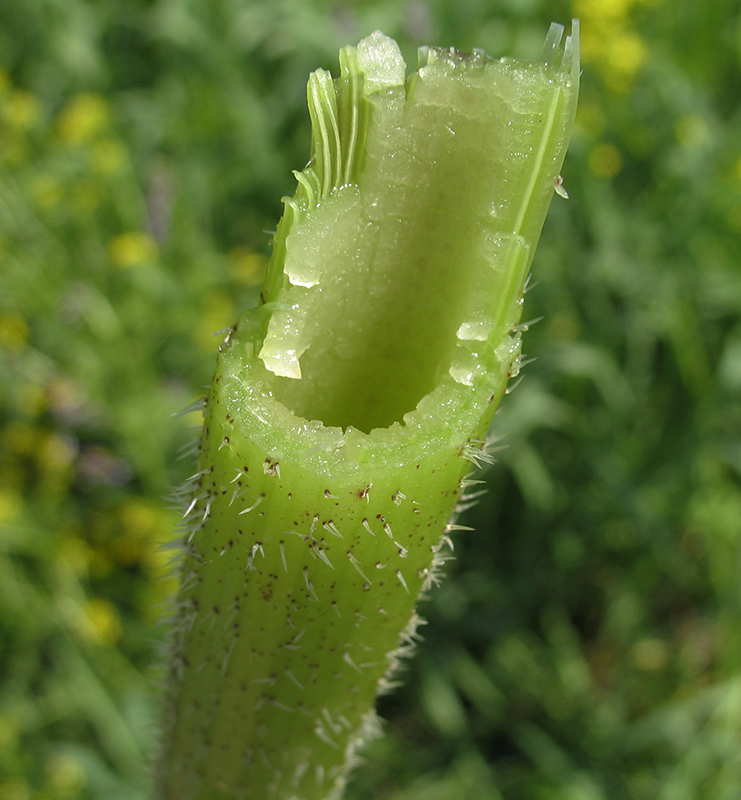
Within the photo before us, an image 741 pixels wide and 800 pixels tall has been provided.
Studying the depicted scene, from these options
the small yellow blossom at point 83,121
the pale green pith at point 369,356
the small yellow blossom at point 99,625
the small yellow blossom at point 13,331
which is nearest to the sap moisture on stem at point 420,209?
the pale green pith at point 369,356

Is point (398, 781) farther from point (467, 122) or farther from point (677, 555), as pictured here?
point (467, 122)

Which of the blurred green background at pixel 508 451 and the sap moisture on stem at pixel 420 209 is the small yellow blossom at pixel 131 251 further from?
the sap moisture on stem at pixel 420 209

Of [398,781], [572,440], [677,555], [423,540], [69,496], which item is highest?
[423,540]

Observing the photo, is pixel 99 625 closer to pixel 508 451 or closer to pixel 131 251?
pixel 131 251

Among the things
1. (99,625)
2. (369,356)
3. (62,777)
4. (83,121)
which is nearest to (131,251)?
(83,121)

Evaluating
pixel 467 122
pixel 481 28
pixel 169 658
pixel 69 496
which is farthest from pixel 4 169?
pixel 467 122
